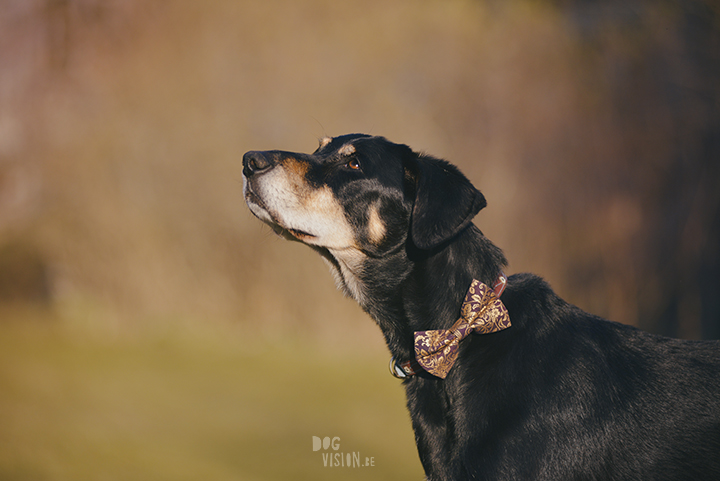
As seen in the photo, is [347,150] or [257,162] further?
[347,150]

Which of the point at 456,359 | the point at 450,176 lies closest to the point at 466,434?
the point at 456,359

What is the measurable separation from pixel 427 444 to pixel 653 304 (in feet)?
12.1

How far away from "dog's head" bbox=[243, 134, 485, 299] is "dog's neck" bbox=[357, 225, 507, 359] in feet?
0.28

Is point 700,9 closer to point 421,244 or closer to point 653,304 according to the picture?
point 653,304

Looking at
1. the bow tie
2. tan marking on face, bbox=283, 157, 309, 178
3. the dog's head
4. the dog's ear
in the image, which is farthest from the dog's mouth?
the bow tie

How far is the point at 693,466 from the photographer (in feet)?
5.70

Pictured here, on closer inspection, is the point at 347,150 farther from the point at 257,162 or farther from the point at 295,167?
the point at 257,162

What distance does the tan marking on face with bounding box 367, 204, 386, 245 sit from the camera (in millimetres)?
2143

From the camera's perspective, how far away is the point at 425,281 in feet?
6.74

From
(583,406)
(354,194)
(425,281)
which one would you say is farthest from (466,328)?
(354,194)

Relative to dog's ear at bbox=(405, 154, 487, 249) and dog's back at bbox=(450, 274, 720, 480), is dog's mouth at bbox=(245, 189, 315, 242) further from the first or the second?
dog's back at bbox=(450, 274, 720, 480)

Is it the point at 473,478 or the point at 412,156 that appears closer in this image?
the point at 473,478

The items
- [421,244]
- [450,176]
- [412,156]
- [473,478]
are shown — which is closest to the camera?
[473,478]

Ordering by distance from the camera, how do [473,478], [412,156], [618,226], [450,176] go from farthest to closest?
[618,226] → [412,156] → [450,176] → [473,478]
